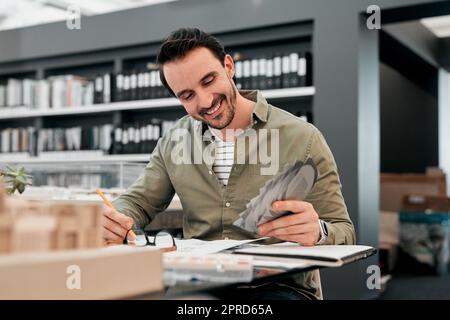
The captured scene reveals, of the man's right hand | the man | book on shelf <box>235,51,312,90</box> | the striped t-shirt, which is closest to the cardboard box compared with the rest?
the man's right hand

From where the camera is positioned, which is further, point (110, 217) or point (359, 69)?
point (359, 69)

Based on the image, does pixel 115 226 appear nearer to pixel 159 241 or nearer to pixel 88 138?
pixel 159 241

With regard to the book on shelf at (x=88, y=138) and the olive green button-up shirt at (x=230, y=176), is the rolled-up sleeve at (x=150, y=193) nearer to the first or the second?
the olive green button-up shirt at (x=230, y=176)

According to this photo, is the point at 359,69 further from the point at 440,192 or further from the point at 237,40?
the point at 440,192

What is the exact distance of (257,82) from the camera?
4.26 meters

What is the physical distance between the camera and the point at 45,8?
23.5 feet

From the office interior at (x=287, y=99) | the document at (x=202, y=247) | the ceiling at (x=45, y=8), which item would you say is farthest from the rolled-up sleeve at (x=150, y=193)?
the ceiling at (x=45, y=8)

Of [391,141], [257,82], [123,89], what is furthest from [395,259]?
[123,89]

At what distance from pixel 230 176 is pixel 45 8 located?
250 inches

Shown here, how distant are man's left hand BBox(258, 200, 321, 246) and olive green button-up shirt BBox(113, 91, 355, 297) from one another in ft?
0.97

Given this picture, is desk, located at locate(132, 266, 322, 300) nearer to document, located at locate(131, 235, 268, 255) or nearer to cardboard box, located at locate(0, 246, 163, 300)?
cardboard box, located at locate(0, 246, 163, 300)

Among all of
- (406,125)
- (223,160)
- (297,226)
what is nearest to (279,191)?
(297,226)

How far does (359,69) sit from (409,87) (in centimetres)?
350

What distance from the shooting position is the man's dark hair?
5.33 ft
